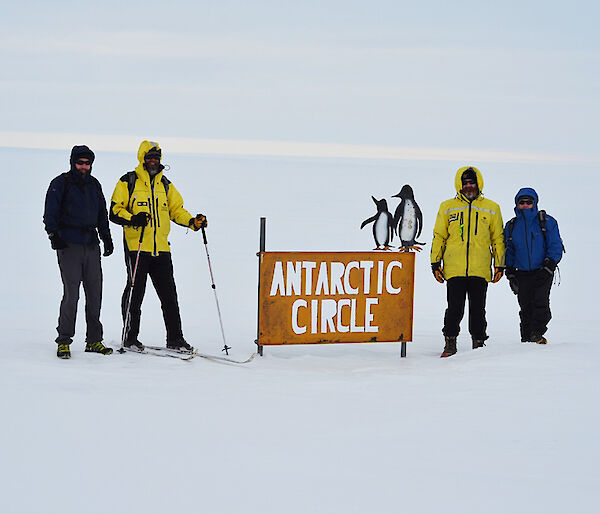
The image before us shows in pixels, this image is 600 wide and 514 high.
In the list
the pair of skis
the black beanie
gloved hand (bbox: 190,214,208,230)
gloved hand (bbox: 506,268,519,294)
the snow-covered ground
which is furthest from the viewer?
gloved hand (bbox: 506,268,519,294)

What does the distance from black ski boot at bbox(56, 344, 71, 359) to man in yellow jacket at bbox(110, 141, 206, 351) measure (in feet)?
1.88

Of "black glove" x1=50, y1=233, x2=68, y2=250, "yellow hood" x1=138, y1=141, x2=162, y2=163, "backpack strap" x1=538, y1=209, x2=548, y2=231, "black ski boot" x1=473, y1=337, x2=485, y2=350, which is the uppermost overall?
"yellow hood" x1=138, y1=141, x2=162, y2=163

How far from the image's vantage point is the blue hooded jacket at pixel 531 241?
798cm

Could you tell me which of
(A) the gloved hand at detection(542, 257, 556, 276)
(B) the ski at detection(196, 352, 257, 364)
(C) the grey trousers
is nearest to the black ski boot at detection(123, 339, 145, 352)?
(C) the grey trousers

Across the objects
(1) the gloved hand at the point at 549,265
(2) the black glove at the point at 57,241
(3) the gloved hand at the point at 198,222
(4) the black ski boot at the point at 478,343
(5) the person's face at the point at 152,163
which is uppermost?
(5) the person's face at the point at 152,163

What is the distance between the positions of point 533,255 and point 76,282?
4.14m

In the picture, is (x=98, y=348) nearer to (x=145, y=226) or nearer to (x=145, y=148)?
(x=145, y=226)

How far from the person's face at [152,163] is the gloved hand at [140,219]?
47cm

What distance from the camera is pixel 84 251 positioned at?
740 cm

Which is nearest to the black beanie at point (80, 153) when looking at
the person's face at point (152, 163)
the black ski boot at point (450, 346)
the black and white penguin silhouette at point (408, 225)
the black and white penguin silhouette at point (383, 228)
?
the person's face at point (152, 163)

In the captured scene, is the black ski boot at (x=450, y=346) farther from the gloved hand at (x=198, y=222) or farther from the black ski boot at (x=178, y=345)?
the gloved hand at (x=198, y=222)

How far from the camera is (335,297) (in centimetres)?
812

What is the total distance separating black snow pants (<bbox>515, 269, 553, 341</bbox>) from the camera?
316 inches

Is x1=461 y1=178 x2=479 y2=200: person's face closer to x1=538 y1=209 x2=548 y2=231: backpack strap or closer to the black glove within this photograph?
x1=538 y1=209 x2=548 y2=231: backpack strap
